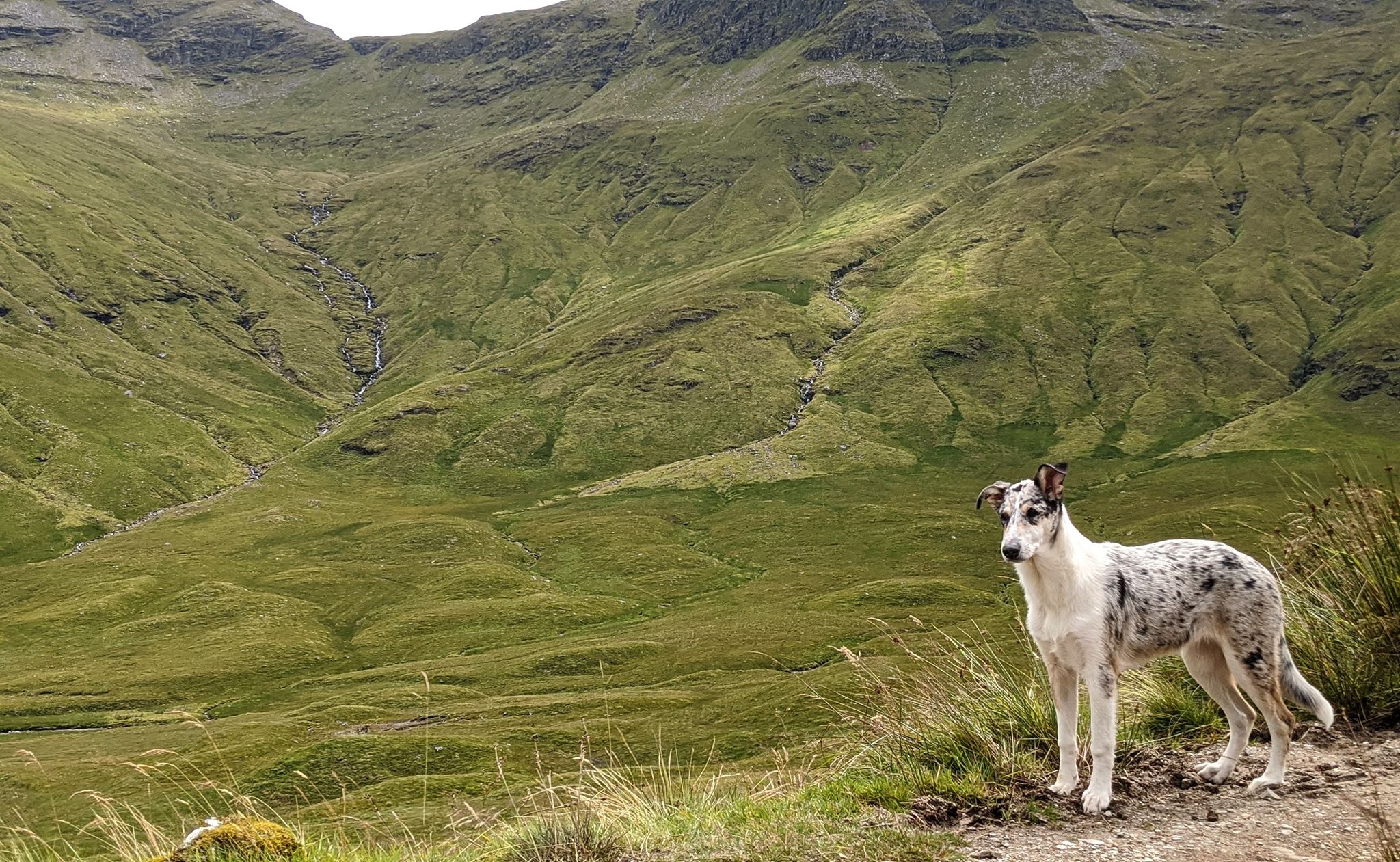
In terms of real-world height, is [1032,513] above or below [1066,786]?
above

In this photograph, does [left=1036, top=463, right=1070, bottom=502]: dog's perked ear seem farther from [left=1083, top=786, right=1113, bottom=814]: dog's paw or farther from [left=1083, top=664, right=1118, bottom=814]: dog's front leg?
[left=1083, top=786, right=1113, bottom=814]: dog's paw

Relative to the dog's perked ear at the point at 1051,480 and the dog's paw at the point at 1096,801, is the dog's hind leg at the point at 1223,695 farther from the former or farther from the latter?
the dog's perked ear at the point at 1051,480

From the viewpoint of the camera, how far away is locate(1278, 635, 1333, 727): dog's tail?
9227 mm

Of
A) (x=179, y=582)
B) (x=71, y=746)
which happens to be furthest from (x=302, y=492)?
(x=71, y=746)

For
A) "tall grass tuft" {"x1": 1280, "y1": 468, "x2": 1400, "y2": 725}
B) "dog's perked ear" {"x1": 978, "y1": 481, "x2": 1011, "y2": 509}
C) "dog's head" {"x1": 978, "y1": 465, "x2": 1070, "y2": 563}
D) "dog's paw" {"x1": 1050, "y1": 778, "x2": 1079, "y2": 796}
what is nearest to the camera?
"dog's head" {"x1": 978, "y1": 465, "x2": 1070, "y2": 563}

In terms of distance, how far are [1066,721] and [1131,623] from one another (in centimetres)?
120

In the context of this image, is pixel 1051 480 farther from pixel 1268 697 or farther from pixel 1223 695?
pixel 1223 695

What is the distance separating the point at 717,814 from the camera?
8.75 meters

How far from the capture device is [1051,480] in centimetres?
858

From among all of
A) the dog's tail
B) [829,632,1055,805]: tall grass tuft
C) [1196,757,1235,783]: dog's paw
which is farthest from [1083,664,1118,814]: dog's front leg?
the dog's tail

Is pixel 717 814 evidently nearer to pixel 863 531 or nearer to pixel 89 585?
pixel 863 531

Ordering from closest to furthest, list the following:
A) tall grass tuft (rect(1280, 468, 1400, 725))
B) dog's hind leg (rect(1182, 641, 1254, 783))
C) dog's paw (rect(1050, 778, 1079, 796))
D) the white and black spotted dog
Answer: the white and black spotted dog, dog's paw (rect(1050, 778, 1079, 796)), dog's hind leg (rect(1182, 641, 1254, 783)), tall grass tuft (rect(1280, 468, 1400, 725))

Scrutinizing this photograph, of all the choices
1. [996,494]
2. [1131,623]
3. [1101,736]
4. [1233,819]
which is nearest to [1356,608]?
[1131,623]

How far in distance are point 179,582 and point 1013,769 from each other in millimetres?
165205
